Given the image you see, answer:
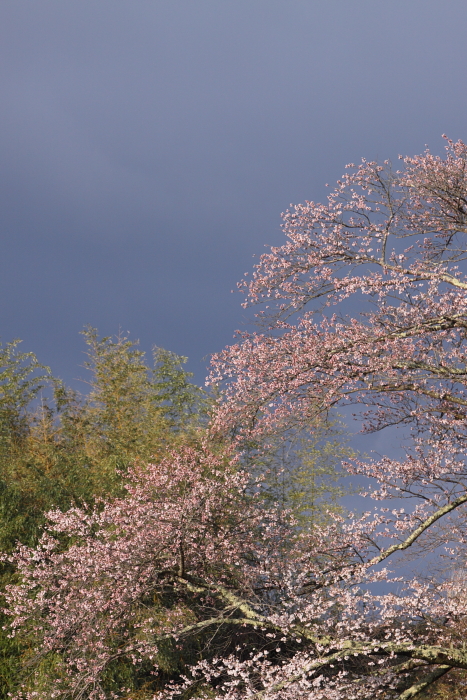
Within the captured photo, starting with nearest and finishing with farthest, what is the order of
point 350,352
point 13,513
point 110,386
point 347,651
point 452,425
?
point 347,651 < point 350,352 < point 452,425 < point 13,513 < point 110,386

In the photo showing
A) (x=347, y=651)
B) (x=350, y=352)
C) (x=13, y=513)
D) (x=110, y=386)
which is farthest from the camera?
(x=110, y=386)

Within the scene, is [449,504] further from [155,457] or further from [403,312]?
[155,457]

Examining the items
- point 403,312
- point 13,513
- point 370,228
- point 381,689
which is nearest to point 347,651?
point 381,689

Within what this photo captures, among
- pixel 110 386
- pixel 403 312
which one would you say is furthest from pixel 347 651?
pixel 110 386

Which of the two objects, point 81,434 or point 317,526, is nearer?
point 317,526

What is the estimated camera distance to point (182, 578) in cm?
841

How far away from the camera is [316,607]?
25.6 ft

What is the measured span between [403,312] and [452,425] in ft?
5.79

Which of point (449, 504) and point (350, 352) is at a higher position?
point (350, 352)

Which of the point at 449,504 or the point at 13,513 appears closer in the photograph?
the point at 449,504

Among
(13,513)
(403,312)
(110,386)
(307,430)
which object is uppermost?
(110,386)

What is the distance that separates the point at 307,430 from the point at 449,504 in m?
2.06

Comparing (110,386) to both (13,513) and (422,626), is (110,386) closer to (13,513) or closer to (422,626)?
(13,513)

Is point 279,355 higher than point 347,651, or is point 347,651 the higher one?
point 279,355
